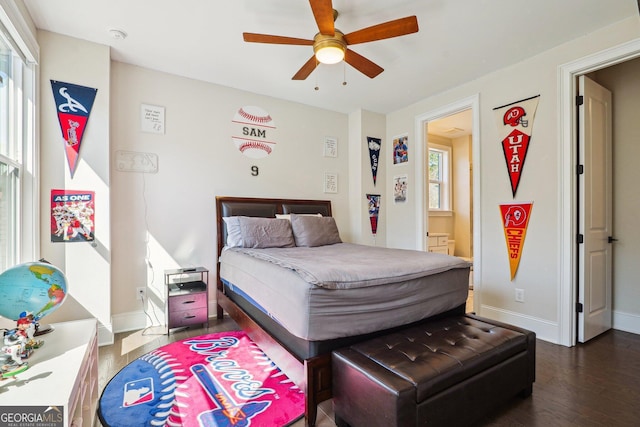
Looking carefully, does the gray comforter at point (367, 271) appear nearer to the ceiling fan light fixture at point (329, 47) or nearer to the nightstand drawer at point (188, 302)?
the nightstand drawer at point (188, 302)

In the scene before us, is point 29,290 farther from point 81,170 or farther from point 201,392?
point 81,170

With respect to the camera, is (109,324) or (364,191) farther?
(364,191)

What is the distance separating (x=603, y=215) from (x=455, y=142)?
3.60 metres

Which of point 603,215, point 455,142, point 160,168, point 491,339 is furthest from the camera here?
point 455,142

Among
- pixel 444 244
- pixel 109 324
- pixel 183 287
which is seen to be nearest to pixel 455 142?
pixel 444 244

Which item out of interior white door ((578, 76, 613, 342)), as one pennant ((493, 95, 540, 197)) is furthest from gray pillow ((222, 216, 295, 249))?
interior white door ((578, 76, 613, 342))

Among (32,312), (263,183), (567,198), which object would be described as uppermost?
(263,183)

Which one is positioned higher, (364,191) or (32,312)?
(364,191)

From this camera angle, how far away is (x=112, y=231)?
2994 mm

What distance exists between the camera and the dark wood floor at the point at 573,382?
66.2 inches

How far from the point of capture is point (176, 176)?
333 cm

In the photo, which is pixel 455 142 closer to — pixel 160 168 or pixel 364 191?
pixel 364 191

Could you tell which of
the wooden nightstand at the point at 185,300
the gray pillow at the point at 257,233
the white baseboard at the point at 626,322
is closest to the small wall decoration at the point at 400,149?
the gray pillow at the point at 257,233

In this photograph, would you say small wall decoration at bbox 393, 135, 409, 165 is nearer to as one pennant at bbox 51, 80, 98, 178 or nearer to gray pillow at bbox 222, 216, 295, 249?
gray pillow at bbox 222, 216, 295, 249
